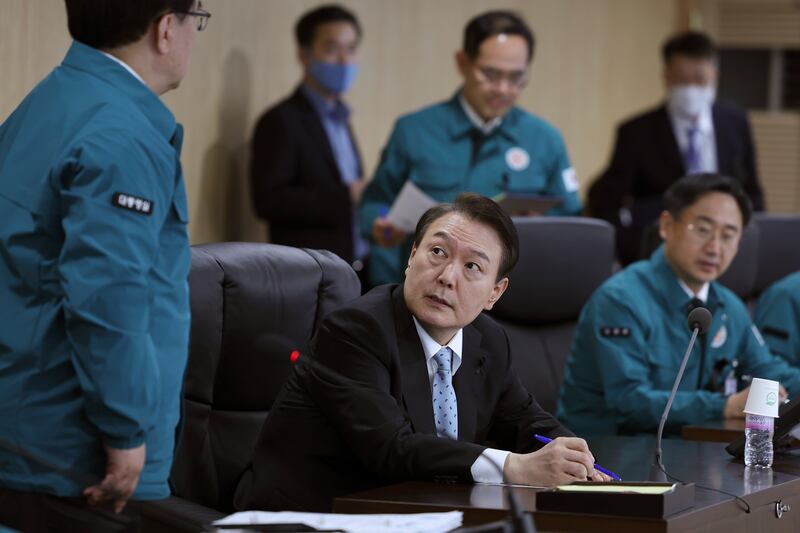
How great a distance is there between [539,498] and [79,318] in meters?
→ 0.75

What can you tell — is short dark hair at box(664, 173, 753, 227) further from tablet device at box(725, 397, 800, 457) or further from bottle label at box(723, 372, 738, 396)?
tablet device at box(725, 397, 800, 457)

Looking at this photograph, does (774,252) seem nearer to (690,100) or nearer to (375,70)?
(690,100)

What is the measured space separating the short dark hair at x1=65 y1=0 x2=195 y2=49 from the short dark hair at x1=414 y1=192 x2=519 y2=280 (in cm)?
77

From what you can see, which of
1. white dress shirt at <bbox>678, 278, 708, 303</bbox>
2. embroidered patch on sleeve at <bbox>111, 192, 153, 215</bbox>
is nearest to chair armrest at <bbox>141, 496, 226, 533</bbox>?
embroidered patch on sleeve at <bbox>111, 192, 153, 215</bbox>

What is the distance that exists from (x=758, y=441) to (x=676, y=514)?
0.74 meters

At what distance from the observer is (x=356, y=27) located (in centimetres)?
480

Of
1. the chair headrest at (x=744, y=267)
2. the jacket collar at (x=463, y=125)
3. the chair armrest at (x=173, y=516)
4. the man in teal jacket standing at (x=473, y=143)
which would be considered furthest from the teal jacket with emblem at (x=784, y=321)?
the chair armrest at (x=173, y=516)

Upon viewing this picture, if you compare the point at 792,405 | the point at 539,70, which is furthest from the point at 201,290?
the point at 539,70

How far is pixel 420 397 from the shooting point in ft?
8.14

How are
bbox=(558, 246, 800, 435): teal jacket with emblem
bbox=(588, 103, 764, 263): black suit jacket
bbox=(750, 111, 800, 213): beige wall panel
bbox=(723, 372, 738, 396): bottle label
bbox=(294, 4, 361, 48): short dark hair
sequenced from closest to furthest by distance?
bbox=(558, 246, 800, 435): teal jacket with emblem < bbox=(723, 372, 738, 396): bottle label < bbox=(294, 4, 361, 48): short dark hair < bbox=(588, 103, 764, 263): black suit jacket < bbox=(750, 111, 800, 213): beige wall panel

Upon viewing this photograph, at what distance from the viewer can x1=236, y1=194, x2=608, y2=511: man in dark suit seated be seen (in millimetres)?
2305

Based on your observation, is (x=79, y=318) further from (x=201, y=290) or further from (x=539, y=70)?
(x=539, y=70)

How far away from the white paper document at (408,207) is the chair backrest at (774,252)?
152 cm

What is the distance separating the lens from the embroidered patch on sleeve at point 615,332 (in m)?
3.46
